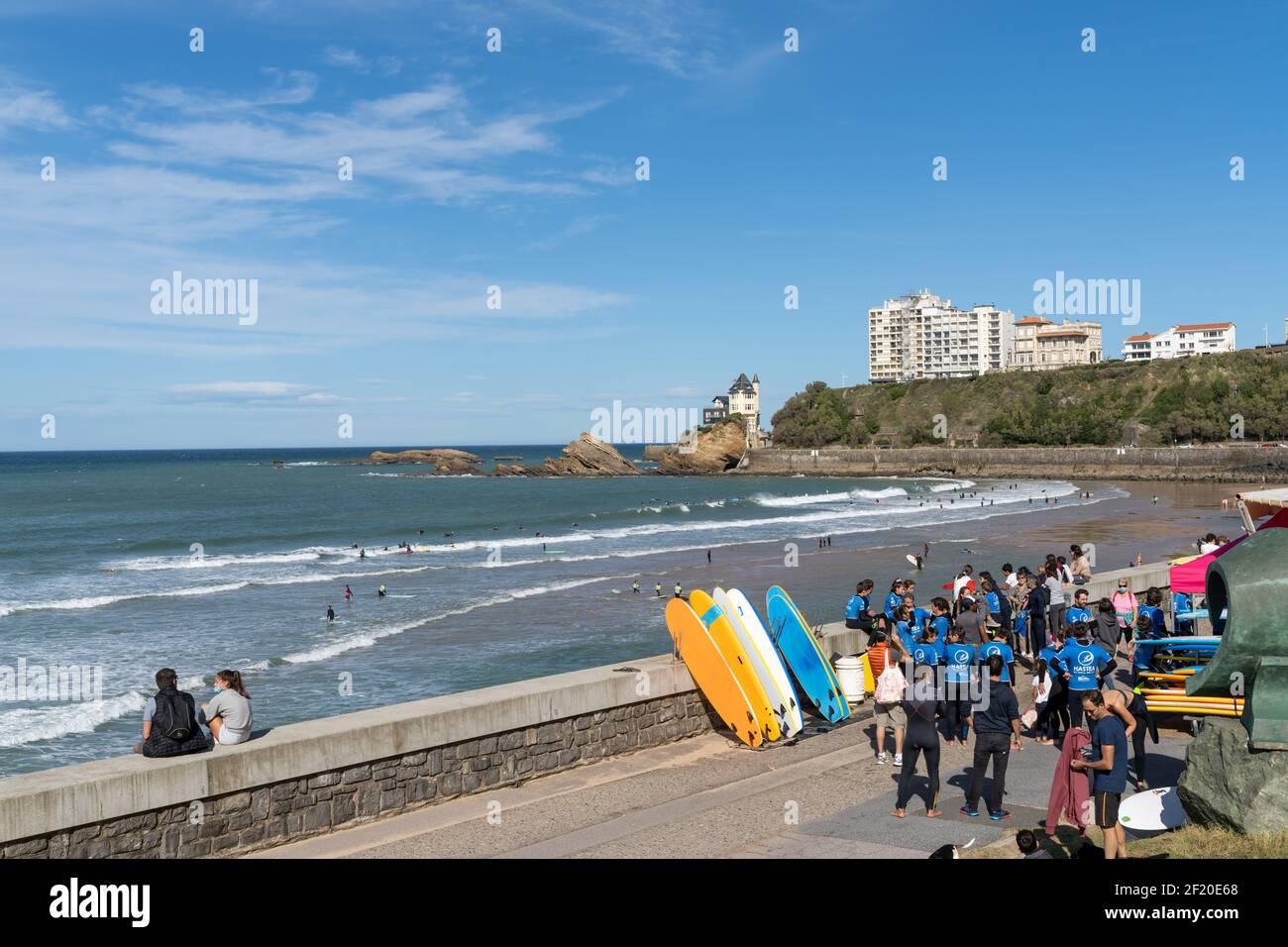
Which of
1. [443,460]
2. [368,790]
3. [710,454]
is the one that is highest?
[710,454]

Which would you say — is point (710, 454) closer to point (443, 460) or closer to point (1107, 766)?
point (443, 460)

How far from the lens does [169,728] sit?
7.21 metres

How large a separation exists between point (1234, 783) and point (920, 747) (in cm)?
231

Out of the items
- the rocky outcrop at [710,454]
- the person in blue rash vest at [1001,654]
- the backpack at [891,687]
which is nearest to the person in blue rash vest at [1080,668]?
the person in blue rash vest at [1001,654]

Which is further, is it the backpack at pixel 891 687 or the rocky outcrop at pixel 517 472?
the rocky outcrop at pixel 517 472

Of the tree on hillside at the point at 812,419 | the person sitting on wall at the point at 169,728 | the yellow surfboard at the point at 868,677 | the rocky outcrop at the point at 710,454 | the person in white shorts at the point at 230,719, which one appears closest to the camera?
the person sitting on wall at the point at 169,728

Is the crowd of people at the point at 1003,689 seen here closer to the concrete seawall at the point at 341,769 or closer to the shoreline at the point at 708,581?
the concrete seawall at the point at 341,769

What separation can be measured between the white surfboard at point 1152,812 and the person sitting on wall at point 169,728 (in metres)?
6.41

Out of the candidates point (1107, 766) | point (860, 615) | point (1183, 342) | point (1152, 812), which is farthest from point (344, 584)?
point (1183, 342)

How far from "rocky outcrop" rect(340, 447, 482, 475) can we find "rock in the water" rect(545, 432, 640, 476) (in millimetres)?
14133

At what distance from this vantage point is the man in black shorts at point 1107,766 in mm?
6688

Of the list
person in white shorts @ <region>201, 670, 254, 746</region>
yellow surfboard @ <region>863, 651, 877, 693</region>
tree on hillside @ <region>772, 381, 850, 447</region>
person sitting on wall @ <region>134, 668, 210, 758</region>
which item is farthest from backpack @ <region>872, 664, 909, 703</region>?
tree on hillside @ <region>772, 381, 850, 447</region>
